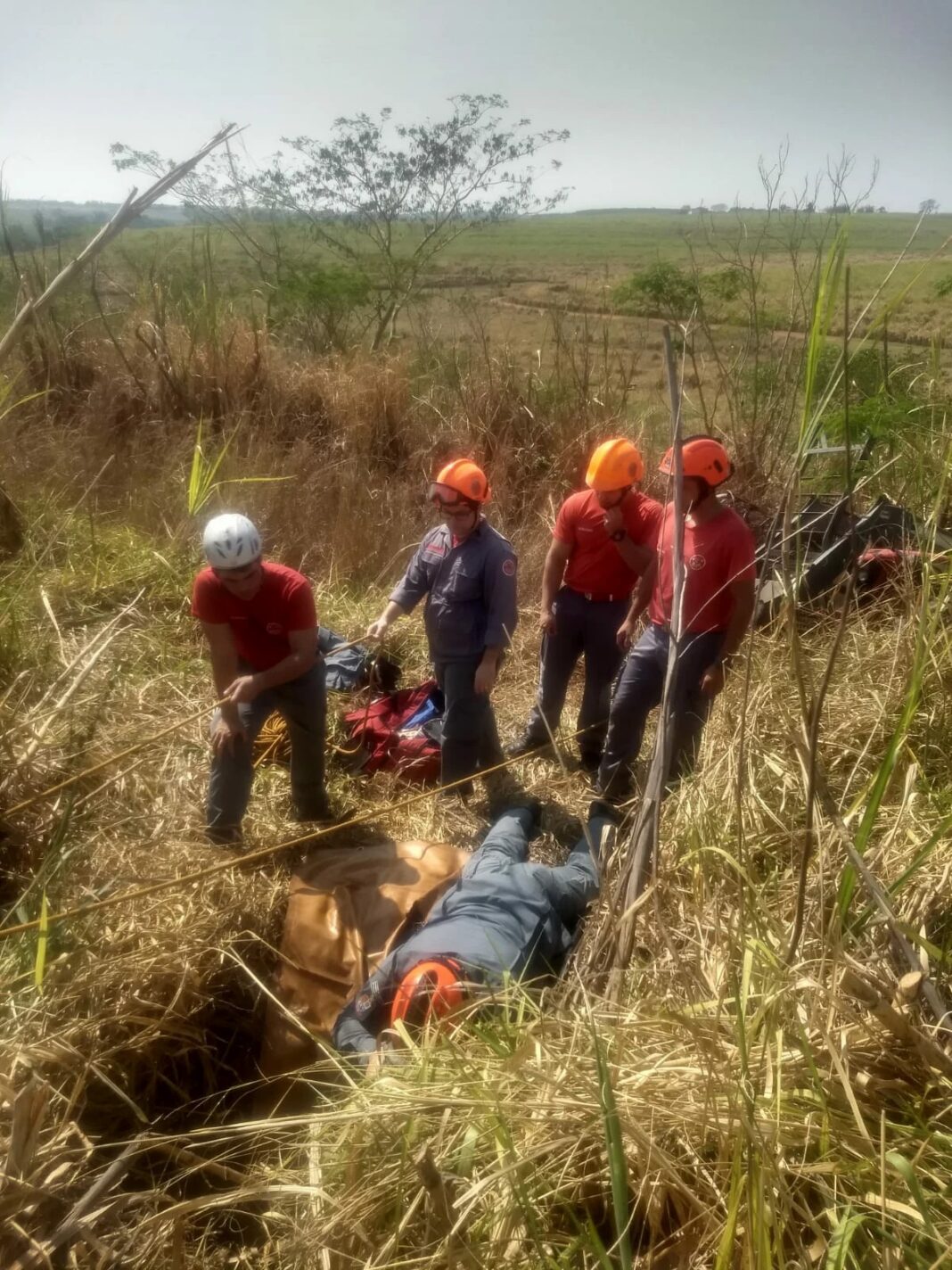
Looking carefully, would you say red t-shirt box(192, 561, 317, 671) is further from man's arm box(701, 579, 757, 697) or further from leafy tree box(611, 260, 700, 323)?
leafy tree box(611, 260, 700, 323)

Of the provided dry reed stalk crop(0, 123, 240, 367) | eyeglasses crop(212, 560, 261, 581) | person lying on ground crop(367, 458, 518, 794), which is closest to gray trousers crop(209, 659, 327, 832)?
person lying on ground crop(367, 458, 518, 794)

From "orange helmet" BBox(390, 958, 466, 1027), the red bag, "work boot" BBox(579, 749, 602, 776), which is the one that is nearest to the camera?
"orange helmet" BBox(390, 958, 466, 1027)

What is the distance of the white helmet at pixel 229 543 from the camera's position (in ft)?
9.10

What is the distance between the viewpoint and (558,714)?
402cm

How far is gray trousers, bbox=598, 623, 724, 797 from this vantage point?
122 inches

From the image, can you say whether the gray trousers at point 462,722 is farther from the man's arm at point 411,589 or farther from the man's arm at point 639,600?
the man's arm at point 639,600

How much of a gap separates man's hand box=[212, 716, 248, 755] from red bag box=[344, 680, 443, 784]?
963 millimetres

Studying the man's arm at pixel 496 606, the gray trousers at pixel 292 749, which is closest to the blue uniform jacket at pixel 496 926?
the man's arm at pixel 496 606

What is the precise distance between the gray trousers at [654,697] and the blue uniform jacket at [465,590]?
1.88ft

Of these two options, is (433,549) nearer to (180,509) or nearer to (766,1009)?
(766,1009)

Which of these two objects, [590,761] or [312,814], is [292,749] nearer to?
[312,814]

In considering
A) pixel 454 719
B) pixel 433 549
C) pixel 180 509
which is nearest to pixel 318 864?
pixel 454 719

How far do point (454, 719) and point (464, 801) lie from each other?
487mm

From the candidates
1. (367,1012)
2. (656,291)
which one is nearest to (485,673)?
(367,1012)
